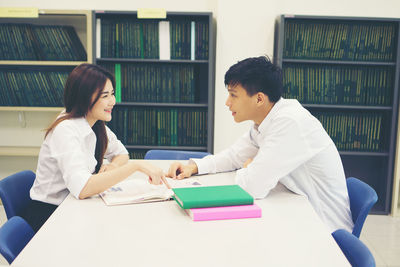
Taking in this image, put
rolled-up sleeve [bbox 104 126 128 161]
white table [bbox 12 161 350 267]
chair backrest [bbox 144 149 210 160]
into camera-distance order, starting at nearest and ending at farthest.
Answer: white table [bbox 12 161 350 267] < rolled-up sleeve [bbox 104 126 128 161] < chair backrest [bbox 144 149 210 160]

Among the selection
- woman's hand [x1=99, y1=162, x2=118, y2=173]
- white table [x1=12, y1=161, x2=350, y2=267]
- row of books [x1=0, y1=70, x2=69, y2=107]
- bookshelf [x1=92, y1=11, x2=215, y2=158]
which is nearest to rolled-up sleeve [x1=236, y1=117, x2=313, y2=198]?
white table [x1=12, y1=161, x2=350, y2=267]

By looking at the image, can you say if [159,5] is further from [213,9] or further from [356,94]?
[356,94]

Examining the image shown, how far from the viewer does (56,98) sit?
124 inches

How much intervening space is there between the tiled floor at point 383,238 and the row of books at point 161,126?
47.5 inches

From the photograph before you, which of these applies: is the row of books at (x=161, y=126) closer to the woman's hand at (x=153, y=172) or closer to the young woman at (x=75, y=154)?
the young woman at (x=75, y=154)

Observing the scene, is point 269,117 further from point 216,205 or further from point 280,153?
point 216,205

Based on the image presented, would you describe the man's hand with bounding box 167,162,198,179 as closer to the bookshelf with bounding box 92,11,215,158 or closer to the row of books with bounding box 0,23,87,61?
the bookshelf with bounding box 92,11,215,158

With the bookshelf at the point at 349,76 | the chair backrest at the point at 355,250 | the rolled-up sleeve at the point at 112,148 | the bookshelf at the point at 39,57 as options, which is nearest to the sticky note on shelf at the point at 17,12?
the bookshelf at the point at 39,57

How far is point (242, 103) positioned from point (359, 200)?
2.09ft

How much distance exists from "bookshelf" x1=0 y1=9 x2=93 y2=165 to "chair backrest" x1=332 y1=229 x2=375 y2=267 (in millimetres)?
2450

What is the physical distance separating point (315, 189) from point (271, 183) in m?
0.28

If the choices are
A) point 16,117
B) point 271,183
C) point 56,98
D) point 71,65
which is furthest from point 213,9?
point 271,183

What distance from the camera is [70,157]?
4.62 ft

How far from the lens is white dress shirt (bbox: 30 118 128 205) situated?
1.38 metres
